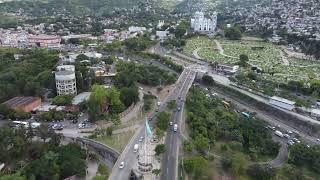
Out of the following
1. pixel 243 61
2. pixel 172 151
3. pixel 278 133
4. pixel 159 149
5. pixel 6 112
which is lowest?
pixel 278 133

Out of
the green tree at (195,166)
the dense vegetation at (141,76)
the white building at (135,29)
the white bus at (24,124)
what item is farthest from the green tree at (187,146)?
the white building at (135,29)

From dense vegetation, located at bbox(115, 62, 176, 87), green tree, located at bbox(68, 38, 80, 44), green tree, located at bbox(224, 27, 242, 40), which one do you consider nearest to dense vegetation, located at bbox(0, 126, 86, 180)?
dense vegetation, located at bbox(115, 62, 176, 87)

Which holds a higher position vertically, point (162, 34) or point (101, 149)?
point (162, 34)

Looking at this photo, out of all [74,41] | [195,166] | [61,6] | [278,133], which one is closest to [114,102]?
[195,166]

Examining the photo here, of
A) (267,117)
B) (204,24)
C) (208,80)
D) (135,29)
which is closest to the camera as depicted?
(267,117)

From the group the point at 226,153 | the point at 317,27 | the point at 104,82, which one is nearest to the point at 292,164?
the point at 226,153

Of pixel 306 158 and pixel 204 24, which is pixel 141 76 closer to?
pixel 306 158

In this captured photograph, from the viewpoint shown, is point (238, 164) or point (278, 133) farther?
point (278, 133)
